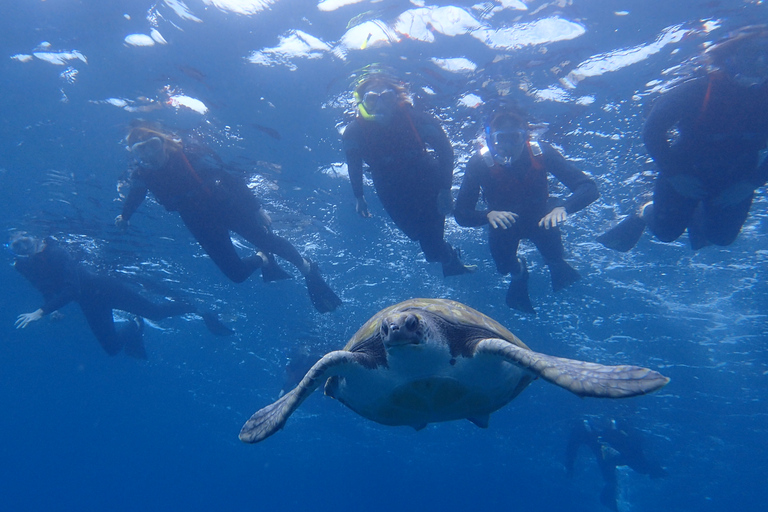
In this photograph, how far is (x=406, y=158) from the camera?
6.82m

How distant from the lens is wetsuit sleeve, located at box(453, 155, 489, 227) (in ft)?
22.5

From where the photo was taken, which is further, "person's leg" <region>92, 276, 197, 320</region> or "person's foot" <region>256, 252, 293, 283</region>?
"person's leg" <region>92, 276, 197, 320</region>

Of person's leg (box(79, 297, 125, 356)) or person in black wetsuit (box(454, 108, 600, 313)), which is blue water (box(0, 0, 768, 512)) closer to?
person in black wetsuit (box(454, 108, 600, 313))

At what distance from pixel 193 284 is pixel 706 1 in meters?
17.3

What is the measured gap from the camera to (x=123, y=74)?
7.40 meters

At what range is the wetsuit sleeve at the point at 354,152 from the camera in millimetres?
6910

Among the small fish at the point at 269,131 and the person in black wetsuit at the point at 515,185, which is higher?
the small fish at the point at 269,131

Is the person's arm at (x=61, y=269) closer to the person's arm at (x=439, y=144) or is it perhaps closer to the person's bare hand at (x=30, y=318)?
the person's bare hand at (x=30, y=318)

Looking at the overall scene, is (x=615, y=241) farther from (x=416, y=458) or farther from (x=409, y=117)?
(x=416, y=458)

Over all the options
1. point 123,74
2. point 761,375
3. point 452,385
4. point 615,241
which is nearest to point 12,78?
point 123,74

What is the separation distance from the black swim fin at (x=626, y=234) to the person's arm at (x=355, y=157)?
17.7 feet

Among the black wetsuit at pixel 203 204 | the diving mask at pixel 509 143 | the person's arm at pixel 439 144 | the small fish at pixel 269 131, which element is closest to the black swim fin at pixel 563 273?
the diving mask at pixel 509 143

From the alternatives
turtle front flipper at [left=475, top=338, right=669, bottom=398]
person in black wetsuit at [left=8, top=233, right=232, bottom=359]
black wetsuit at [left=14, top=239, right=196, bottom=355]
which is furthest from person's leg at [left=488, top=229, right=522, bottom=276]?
black wetsuit at [left=14, top=239, right=196, bottom=355]

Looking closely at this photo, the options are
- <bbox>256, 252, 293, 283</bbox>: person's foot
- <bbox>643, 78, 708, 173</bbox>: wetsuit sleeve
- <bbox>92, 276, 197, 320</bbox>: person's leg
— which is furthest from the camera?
<bbox>92, 276, 197, 320</bbox>: person's leg
